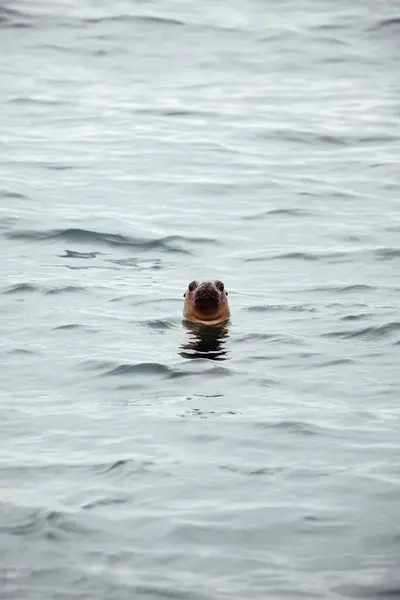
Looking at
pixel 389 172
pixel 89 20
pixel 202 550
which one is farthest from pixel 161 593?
pixel 89 20

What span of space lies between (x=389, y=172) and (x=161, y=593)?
1511 cm

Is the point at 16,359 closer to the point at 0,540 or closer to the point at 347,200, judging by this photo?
the point at 0,540

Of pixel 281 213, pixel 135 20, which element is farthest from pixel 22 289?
pixel 135 20

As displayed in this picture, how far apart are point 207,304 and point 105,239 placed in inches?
171

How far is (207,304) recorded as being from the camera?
1247 cm

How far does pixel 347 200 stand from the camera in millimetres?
19000

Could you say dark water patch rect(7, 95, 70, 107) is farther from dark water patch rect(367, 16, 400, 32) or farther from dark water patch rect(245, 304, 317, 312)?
dark water patch rect(245, 304, 317, 312)

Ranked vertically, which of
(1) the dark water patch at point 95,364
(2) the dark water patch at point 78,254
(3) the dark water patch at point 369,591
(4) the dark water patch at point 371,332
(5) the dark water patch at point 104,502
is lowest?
(2) the dark water patch at point 78,254

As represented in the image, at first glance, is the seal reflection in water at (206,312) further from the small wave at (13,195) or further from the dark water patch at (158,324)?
the small wave at (13,195)

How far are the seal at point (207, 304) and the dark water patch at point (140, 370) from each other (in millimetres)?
1783

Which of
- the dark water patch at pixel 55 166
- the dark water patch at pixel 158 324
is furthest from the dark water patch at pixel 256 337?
the dark water patch at pixel 55 166

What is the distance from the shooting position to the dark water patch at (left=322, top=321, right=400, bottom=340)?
38.8 ft

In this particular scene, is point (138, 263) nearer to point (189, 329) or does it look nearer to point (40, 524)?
point (189, 329)

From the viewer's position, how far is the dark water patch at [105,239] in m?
16.3
